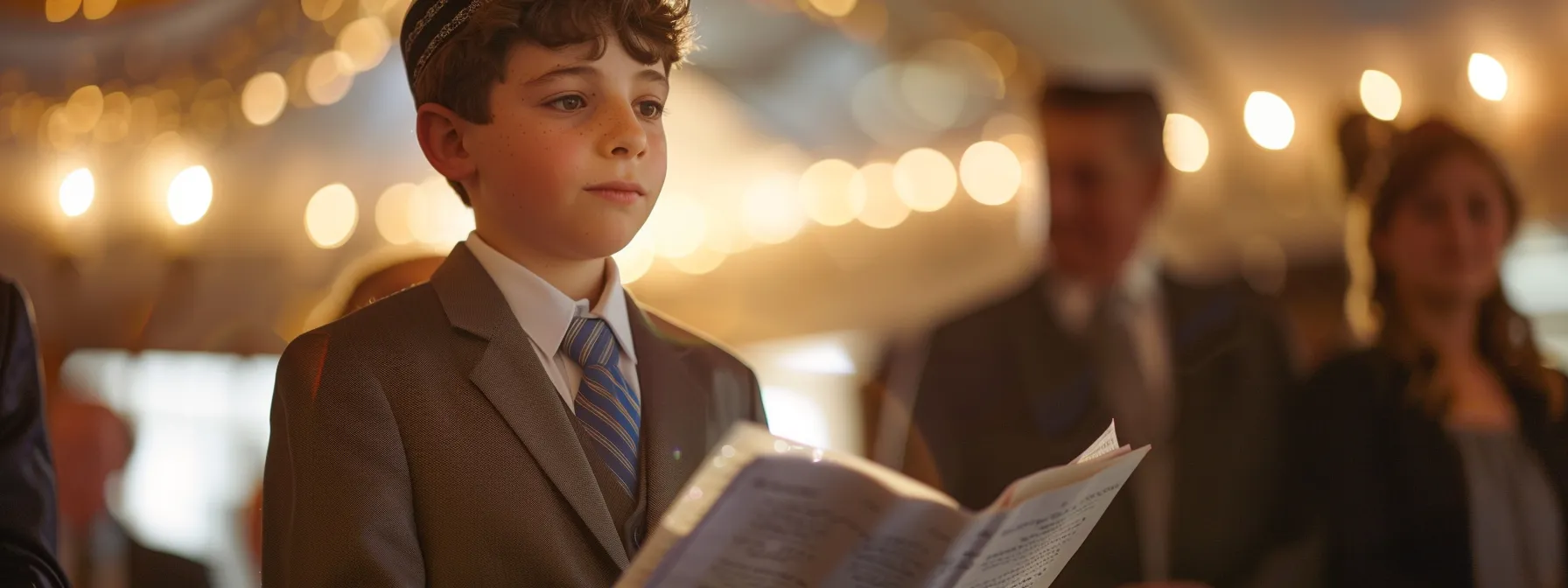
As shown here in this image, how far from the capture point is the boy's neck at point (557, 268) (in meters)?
0.97

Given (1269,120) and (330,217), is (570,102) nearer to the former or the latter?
(330,217)

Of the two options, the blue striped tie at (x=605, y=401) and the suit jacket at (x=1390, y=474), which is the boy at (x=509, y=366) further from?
the suit jacket at (x=1390, y=474)

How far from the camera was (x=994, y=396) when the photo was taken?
2.05 m

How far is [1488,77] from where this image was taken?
2.23 metres

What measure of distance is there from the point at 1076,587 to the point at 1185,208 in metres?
0.68

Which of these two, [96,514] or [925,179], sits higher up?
[925,179]

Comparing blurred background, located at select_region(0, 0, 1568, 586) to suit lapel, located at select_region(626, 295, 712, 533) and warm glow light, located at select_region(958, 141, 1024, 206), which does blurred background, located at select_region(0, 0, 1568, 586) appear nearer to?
warm glow light, located at select_region(958, 141, 1024, 206)

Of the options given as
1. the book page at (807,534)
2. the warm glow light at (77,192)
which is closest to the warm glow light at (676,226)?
the warm glow light at (77,192)

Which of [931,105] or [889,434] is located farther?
[931,105]

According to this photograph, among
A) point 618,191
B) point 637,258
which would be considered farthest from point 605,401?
point 637,258

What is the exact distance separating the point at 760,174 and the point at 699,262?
0.19 meters

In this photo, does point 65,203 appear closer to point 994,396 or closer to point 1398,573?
point 994,396

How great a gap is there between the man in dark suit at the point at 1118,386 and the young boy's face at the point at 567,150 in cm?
108

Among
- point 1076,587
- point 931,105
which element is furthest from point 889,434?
point 931,105
